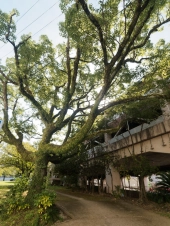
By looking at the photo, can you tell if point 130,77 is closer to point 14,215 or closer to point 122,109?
point 122,109

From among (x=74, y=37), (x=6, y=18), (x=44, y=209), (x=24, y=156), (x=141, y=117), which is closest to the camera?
(x=44, y=209)

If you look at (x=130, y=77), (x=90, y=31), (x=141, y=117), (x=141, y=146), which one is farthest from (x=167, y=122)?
(x=90, y=31)

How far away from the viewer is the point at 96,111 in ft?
24.0

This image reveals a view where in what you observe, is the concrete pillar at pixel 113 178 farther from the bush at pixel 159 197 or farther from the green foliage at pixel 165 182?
the green foliage at pixel 165 182

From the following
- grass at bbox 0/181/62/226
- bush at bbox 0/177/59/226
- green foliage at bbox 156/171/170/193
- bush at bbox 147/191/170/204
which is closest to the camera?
grass at bbox 0/181/62/226

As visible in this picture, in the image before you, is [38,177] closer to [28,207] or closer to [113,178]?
[28,207]

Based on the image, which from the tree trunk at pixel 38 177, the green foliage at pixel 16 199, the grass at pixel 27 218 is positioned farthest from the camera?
the tree trunk at pixel 38 177

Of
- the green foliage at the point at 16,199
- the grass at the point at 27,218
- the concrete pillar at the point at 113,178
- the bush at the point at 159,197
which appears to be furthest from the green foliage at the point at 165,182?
the green foliage at the point at 16,199

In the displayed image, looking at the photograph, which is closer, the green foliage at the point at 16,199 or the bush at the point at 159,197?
the green foliage at the point at 16,199

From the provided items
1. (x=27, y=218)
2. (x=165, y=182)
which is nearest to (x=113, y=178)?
(x=165, y=182)

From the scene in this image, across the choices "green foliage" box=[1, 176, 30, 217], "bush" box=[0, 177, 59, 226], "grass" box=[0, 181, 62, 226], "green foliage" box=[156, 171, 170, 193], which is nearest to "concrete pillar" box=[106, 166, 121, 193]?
"green foliage" box=[156, 171, 170, 193]

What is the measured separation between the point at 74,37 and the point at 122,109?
220 inches

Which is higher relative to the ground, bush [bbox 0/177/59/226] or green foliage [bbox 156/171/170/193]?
green foliage [bbox 156/171/170/193]

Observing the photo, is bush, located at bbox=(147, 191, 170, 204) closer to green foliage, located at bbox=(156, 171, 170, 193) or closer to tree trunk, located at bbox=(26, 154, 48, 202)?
green foliage, located at bbox=(156, 171, 170, 193)
